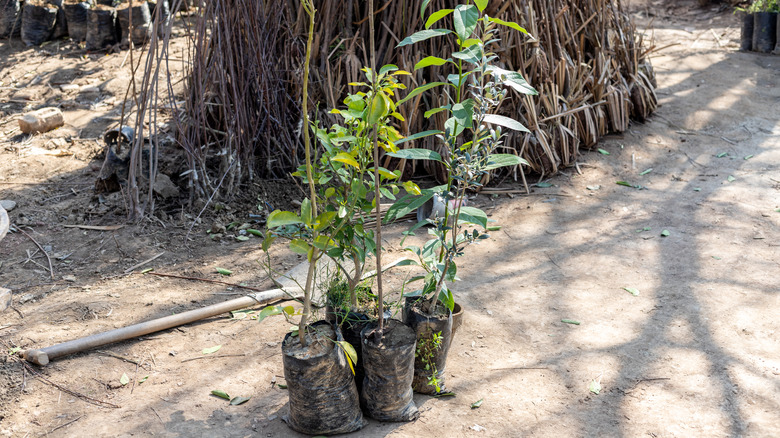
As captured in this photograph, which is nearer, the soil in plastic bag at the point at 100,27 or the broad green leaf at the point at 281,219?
the broad green leaf at the point at 281,219

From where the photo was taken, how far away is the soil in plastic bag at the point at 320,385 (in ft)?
6.41

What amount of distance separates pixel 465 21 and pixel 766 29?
5.87m

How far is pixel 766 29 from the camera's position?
21.0ft

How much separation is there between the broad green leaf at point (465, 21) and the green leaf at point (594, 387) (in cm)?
129

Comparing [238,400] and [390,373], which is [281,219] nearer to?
[390,373]

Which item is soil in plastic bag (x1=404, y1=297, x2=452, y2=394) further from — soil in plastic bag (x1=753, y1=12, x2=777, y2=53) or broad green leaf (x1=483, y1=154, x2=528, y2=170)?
soil in plastic bag (x1=753, y1=12, x2=777, y2=53)

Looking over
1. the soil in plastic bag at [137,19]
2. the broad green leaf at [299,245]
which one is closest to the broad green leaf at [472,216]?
the broad green leaf at [299,245]

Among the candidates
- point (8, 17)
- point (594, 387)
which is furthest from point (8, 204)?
point (8, 17)

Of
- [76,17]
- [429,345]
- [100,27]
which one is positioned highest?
[76,17]

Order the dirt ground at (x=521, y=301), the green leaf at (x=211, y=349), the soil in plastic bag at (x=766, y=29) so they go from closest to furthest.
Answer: the dirt ground at (x=521, y=301) → the green leaf at (x=211, y=349) → the soil in plastic bag at (x=766, y=29)

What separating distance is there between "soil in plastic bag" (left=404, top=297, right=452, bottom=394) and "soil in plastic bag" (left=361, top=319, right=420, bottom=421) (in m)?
0.08

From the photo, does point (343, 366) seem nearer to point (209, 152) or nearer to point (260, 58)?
point (260, 58)

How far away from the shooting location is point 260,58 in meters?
3.67

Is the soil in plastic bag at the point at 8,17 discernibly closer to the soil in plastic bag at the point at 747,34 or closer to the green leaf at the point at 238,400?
the green leaf at the point at 238,400
